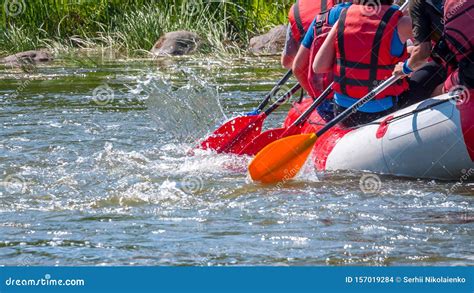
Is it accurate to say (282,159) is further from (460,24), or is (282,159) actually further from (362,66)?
(460,24)

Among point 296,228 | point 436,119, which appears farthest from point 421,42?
point 296,228

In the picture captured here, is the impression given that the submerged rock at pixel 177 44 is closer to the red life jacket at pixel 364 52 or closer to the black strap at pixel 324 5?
the black strap at pixel 324 5

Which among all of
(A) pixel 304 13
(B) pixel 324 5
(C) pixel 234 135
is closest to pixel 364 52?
(B) pixel 324 5

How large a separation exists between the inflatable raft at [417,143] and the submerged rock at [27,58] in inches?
284

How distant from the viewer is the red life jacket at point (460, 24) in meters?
6.77

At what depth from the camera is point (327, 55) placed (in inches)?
289

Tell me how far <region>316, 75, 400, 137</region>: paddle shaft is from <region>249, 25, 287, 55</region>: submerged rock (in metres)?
6.82

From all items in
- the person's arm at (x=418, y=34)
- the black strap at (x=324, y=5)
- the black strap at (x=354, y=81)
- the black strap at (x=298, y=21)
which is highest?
the person's arm at (x=418, y=34)

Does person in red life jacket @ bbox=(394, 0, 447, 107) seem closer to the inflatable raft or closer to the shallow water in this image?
the inflatable raft

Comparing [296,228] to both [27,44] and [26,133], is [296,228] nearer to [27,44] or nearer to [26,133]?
[26,133]

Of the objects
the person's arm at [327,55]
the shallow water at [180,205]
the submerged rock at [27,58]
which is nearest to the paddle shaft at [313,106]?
the person's arm at [327,55]

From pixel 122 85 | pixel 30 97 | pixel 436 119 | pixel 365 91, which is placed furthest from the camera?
pixel 122 85
